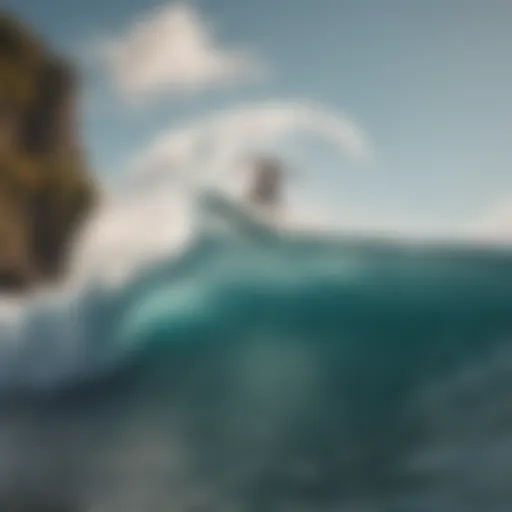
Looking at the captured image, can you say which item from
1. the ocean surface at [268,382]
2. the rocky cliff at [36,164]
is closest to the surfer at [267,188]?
the ocean surface at [268,382]

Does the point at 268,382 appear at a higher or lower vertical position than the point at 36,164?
lower

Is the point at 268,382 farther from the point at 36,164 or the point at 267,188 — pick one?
the point at 36,164

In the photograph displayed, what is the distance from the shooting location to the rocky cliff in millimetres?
1238

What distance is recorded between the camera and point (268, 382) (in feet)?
4.03

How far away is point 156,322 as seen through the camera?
4.07ft

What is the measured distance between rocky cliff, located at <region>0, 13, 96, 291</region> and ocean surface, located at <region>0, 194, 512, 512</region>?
0.08m

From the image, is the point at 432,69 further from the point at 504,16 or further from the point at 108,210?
the point at 108,210

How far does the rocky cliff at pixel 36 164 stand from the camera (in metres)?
1.24

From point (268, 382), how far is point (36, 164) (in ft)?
1.74

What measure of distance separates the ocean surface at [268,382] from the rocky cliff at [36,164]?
3.1 inches

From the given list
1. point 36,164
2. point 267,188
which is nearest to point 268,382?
point 267,188

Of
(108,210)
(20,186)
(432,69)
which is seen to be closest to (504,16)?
(432,69)

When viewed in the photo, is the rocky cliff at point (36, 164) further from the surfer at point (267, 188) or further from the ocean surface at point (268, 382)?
the surfer at point (267, 188)

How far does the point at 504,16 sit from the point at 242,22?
1.45 ft
